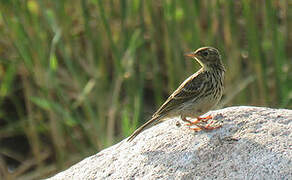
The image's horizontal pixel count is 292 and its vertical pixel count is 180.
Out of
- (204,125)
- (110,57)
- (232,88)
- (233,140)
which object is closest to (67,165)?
(110,57)

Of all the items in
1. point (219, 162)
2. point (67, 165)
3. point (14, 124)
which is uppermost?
point (219, 162)

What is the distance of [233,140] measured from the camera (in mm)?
4004

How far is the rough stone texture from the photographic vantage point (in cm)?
368

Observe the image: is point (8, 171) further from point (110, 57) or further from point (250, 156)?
point (250, 156)

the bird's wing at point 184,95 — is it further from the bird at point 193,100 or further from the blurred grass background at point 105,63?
the blurred grass background at point 105,63

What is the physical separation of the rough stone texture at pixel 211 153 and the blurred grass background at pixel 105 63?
195 centimetres

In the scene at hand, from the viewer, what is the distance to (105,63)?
7.21m

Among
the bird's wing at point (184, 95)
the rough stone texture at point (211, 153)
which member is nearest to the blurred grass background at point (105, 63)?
the bird's wing at point (184, 95)

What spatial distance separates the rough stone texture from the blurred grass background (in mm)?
1948

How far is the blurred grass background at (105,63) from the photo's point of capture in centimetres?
645

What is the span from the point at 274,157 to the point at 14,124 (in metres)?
4.31

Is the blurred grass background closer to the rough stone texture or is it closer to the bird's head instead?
the bird's head

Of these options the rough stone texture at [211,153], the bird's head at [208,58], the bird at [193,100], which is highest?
the bird's head at [208,58]

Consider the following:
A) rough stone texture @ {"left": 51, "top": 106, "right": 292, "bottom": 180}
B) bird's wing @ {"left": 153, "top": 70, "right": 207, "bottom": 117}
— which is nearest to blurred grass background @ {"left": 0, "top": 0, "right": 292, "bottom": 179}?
bird's wing @ {"left": 153, "top": 70, "right": 207, "bottom": 117}
